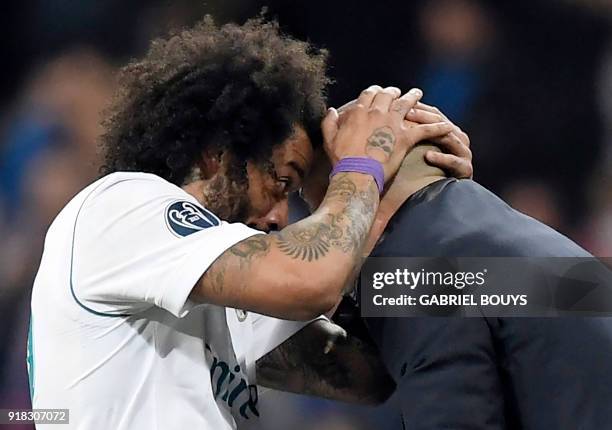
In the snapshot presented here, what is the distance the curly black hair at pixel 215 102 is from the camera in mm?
1491

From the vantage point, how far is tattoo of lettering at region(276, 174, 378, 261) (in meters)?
1.20

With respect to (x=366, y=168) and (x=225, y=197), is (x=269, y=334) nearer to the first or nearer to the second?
(x=225, y=197)

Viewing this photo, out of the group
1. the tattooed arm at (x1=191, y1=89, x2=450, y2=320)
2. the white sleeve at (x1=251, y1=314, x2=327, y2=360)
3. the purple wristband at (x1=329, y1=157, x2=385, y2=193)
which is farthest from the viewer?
the white sleeve at (x1=251, y1=314, x2=327, y2=360)

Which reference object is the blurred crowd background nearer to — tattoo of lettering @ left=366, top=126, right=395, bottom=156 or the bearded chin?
the bearded chin

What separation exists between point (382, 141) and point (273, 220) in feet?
0.85

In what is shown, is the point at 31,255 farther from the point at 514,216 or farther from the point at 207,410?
the point at 514,216

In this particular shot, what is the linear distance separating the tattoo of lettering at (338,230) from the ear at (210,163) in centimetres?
26

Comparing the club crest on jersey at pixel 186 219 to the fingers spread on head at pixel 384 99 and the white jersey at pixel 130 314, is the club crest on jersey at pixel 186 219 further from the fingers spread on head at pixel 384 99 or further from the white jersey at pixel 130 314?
the fingers spread on head at pixel 384 99

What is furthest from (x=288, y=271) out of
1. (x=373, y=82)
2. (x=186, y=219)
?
(x=373, y=82)

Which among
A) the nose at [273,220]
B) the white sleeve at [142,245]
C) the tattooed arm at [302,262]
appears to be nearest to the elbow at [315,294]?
the tattooed arm at [302,262]

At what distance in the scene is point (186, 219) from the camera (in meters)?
1.23

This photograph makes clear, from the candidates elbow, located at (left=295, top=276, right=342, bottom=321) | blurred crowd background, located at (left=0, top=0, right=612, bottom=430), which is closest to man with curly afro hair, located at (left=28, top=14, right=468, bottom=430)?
elbow, located at (left=295, top=276, right=342, bottom=321)

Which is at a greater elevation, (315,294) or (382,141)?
(382,141)

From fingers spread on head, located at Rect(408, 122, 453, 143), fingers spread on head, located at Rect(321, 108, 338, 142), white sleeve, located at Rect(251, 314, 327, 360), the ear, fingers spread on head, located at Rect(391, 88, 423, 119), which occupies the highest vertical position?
→ fingers spread on head, located at Rect(391, 88, 423, 119)
